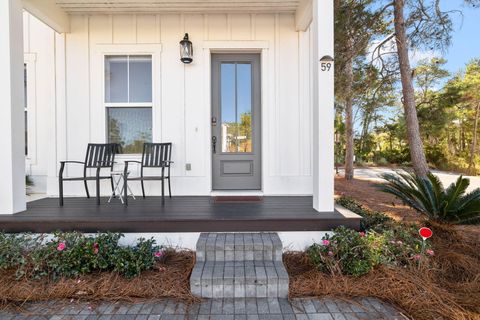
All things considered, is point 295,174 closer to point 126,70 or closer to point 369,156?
point 126,70

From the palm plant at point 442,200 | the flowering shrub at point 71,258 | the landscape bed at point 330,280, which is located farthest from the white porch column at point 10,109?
the palm plant at point 442,200

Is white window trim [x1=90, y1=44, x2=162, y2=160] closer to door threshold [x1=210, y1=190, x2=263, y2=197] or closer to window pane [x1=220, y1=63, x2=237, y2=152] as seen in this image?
window pane [x1=220, y1=63, x2=237, y2=152]

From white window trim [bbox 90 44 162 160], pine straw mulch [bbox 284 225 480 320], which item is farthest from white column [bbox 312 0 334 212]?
white window trim [bbox 90 44 162 160]

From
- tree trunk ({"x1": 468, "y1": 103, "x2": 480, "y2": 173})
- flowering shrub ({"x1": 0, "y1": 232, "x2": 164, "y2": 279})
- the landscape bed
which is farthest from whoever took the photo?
tree trunk ({"x1": 468, "y1": 103, "x2": 480, "y2": 173})

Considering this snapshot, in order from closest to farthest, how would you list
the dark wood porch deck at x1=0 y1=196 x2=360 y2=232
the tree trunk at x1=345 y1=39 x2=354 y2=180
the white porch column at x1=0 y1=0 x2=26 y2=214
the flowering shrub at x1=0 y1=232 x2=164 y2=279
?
the flowering shrub at x1=0 y1=232 x2=164 y2=279 < the dark wood porch deck at x1=0 y1=196 x2=360 y2=232 < the white porch column at x1=0 y1=0 x2=26 y2=214 < the tree trunk at x1=345 y1=39 x2=354 y2=180

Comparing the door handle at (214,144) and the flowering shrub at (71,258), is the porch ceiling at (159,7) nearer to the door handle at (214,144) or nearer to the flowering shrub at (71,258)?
the door handle at (214,144)

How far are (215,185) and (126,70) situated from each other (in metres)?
2.24

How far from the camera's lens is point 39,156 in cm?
452

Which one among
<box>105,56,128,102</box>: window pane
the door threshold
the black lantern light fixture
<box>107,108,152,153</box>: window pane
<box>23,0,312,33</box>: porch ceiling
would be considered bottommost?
the door threshold

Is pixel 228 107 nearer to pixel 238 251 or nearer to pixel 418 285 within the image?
pixel 238 251

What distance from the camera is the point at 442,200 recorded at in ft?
9.66

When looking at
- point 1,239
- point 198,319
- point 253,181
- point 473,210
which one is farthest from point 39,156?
point 473,210

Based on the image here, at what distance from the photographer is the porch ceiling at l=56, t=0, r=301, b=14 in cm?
395

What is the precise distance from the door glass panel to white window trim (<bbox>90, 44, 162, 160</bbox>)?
98cm
